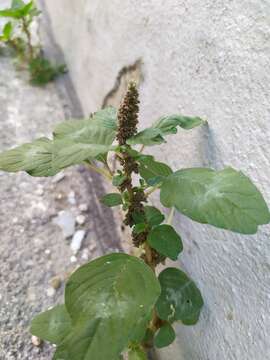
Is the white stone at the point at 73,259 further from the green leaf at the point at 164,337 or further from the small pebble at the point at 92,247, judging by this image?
the green leaf at the point at 164,337

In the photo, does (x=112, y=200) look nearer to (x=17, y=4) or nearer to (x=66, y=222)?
(x=66, y=222)

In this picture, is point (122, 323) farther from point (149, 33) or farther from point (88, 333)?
point (149, 33)

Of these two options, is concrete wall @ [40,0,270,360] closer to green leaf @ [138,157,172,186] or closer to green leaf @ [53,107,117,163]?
green leaf @ [138,157,172,186]

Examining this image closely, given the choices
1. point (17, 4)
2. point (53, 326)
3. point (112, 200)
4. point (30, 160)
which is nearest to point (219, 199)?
point (112, 200)

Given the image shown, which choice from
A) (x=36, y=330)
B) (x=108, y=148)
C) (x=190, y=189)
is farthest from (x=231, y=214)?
(x=36, y=330)

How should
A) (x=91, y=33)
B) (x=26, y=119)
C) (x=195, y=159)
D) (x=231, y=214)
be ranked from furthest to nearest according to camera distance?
(x=26, y=119)
(x=91, y=33)
(x=195, y=159)
(x=231, y=214)
